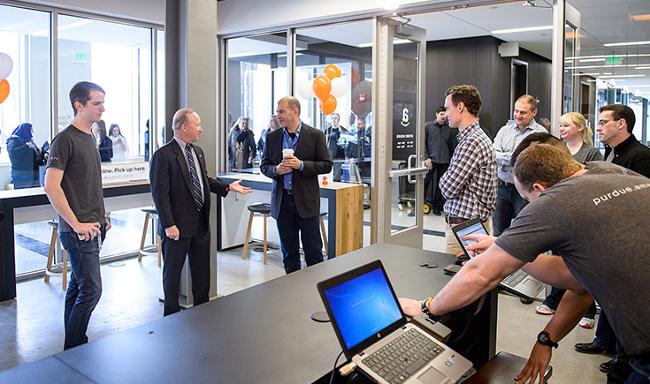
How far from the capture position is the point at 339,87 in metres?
6.46

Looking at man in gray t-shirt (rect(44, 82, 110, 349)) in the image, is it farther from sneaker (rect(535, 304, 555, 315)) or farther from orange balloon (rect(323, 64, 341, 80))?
orange balloon (rect(323, 64, 341, 80))

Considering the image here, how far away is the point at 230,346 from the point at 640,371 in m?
1.19

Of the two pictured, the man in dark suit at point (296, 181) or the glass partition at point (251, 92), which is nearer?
the man in dark suit at point (296, 181)

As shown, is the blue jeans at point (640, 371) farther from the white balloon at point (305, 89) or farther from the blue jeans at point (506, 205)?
the white balloon at point (305, 89)

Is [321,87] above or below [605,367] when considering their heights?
above

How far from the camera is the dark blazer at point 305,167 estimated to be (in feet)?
13.8

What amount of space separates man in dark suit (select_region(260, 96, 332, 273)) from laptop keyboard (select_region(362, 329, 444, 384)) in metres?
2.61

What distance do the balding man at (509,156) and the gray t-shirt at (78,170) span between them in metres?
3.04

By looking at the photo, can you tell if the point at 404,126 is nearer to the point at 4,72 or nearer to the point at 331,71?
the point at 331,71

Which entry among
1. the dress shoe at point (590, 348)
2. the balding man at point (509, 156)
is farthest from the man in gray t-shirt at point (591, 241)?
the balding man at point (509, 156)


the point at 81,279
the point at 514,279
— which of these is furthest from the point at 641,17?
the point at 81,279

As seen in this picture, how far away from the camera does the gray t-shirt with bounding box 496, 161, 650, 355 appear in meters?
1.49

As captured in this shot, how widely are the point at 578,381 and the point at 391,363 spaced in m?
2.10

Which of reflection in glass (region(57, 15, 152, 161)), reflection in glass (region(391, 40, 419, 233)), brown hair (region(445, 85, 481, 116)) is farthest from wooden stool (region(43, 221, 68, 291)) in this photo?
brown hair (region(445, 85, 481, 116))
